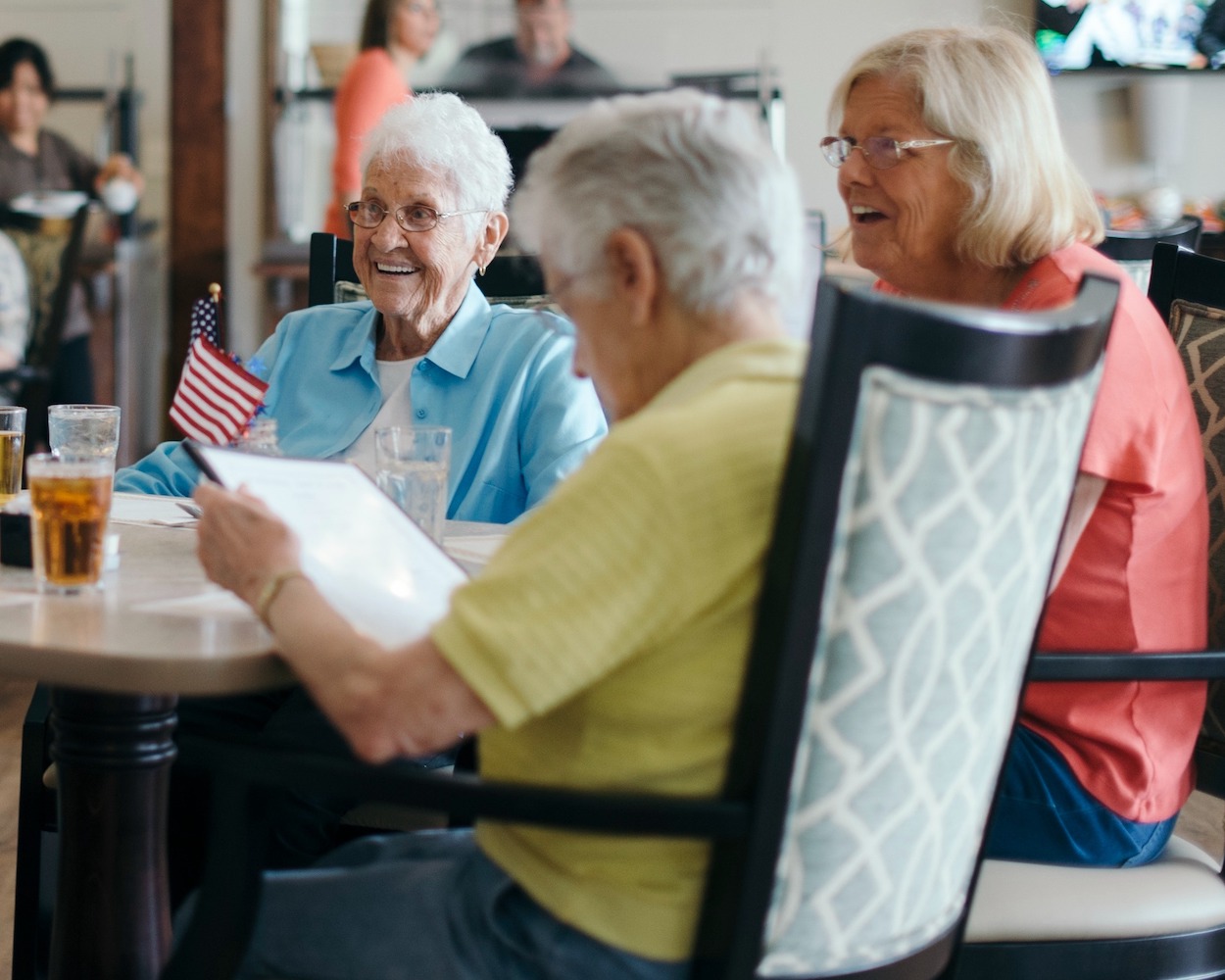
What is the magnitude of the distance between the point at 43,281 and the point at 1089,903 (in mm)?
3811

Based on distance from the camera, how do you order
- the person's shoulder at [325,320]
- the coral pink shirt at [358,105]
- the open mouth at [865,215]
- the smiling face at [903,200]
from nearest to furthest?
the smiling face at [903,200], the open mouth at [865,215], the person's shoulder at [325,320], the coral pink shirt at [358,105]

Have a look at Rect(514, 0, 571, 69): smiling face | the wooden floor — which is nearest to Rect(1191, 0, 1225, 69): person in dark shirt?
Rect(514, 0, 571, 69): smiling face

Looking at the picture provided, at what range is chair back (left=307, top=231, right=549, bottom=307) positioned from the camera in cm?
253

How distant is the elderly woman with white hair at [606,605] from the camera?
35.9 inches

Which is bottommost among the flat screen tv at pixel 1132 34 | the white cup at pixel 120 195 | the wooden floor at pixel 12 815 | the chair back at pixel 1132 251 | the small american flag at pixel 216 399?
the wooden floor at pixel 12 815

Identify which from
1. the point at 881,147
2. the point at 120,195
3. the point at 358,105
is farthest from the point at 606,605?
the point at 120,195

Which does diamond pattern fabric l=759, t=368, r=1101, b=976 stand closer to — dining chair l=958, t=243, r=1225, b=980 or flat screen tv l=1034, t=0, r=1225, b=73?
dining chair l=958, t=243, r=1225, b=980

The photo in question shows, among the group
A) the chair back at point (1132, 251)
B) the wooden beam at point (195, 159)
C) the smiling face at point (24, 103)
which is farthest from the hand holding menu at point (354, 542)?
the smiling face at point (24, 103)

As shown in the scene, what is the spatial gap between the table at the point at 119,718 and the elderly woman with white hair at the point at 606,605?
6 centimetres

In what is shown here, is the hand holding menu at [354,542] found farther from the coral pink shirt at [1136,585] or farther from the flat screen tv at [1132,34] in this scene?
the flat screen tv at [1132,34]

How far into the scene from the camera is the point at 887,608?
900mm

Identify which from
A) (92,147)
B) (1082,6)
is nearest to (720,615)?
(1082,6)

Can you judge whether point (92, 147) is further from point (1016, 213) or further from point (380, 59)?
point (1016, 213)

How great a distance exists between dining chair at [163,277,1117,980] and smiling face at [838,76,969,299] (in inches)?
30.4
